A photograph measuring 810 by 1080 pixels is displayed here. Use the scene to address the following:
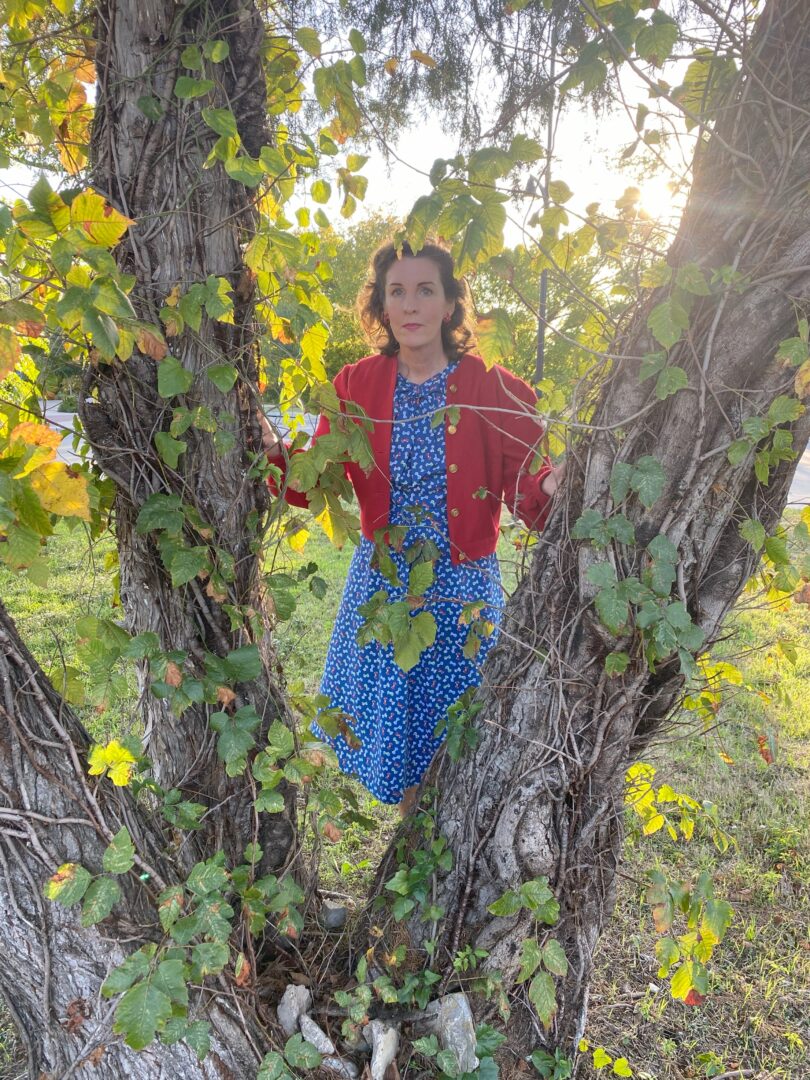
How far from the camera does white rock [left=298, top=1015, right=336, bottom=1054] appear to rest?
153cm

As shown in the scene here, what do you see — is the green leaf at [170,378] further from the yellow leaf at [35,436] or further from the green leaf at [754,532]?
the green leaf at [754,532]

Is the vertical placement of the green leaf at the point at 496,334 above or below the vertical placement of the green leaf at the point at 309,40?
below

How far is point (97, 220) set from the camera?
100 centimetres

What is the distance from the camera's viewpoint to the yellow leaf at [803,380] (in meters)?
1.12

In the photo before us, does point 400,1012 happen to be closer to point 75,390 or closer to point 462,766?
point 462,766

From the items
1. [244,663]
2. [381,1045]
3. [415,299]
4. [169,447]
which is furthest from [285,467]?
[381,1045]

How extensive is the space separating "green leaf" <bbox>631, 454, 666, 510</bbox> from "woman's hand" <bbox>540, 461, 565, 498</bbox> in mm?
293

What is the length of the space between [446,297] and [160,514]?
1116mm

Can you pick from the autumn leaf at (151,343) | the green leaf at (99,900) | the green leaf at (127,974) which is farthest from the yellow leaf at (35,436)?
the green leaf at (127,974)

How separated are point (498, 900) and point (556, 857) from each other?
0.16 m

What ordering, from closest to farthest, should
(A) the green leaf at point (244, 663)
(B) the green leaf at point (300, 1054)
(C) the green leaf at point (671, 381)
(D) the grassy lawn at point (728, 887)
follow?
(C) the green leaf at point (671, 381)
(B) the green leaf at point (300, 1054)
(A) the green leaf at point (244, 663)
(D) the grassy lawn at point (728, 887)

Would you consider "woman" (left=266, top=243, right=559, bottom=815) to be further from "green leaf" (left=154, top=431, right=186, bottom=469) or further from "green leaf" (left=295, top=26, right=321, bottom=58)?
"green leaf" (left=295, top=26, right=321, bottom=58)

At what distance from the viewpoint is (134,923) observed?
133cm

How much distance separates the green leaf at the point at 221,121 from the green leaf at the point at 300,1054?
1.72 metres
